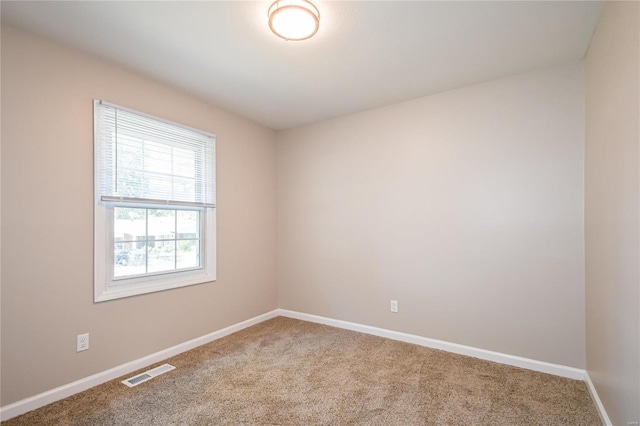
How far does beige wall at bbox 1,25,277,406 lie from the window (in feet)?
0.27

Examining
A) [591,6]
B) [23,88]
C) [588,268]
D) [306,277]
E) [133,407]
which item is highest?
[591,6]

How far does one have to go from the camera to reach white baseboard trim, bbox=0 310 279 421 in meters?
1.94

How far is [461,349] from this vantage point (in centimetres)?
286

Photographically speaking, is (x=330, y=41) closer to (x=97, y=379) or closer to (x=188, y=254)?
(x=188, y=254)

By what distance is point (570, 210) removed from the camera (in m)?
2.39

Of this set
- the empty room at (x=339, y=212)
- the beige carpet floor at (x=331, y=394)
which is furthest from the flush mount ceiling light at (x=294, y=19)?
the beige carpet floor at (x=331, y=394)

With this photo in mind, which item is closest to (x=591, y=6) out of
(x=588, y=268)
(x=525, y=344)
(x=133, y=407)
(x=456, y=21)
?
(x=456, y=21)

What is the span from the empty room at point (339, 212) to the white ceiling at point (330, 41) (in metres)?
0.02

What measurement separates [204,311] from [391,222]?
2132 millimetres

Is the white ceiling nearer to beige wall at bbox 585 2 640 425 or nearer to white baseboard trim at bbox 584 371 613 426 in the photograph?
beige wall at bbox 585 2 640 425

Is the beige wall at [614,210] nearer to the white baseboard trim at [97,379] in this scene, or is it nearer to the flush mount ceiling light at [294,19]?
the flush mount ceiling light at [294,19]

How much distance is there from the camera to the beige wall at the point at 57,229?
6.44ft

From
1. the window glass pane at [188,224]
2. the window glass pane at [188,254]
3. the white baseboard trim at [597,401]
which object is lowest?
the white baseboard trim at [597,401]

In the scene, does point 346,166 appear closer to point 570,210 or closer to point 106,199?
point 570,210
